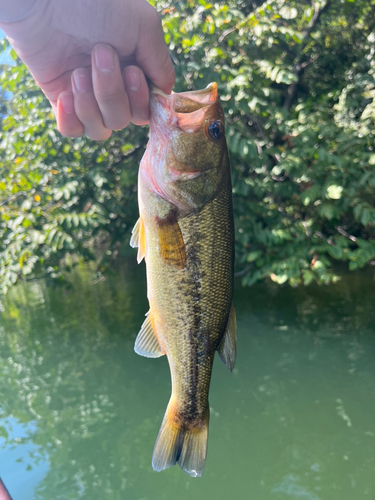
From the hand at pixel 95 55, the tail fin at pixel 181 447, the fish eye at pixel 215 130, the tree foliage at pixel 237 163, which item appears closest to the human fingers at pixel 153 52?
the hand at pixel 95 55

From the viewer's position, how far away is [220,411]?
4.65 metres

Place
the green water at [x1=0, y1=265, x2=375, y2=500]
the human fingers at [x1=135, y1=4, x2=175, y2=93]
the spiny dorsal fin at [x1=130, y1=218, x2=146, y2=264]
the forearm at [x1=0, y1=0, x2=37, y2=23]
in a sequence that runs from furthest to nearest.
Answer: the green water at [x1=0, y1=265, x2=375, y2=500] → the spiny dorsal fin at [x1=130, y1=218, x2=146, y2=264] → the human fingers at [x1=135, y1=4, x2=175, y2=93] → the forearm at [x1=0, y1=0, x2=37, y2=23]

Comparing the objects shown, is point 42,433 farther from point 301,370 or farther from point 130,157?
point 130,157

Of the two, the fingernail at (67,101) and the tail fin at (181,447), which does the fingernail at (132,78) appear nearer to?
the fingernail at (67,101)

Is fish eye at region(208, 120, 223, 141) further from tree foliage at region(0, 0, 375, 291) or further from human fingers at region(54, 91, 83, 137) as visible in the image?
tree foliage at region(0, 0, 375, 291)

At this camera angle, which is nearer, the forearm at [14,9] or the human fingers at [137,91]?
the forearm at [14,9]

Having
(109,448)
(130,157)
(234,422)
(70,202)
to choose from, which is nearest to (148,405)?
(109,448)

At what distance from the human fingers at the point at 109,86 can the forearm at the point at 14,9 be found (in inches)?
9.5

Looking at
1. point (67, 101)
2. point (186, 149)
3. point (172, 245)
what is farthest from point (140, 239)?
point (67, 101)

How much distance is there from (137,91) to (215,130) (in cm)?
33

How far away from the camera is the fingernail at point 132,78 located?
1.40 m

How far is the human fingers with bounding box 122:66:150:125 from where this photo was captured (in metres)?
1.40

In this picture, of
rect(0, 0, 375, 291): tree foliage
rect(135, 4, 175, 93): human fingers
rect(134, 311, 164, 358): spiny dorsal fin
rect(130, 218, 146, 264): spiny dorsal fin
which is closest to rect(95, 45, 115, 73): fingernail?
rect(135, 4, 175, 93): human fingers

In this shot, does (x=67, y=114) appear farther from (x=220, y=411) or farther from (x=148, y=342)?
(x=220, y=411)
